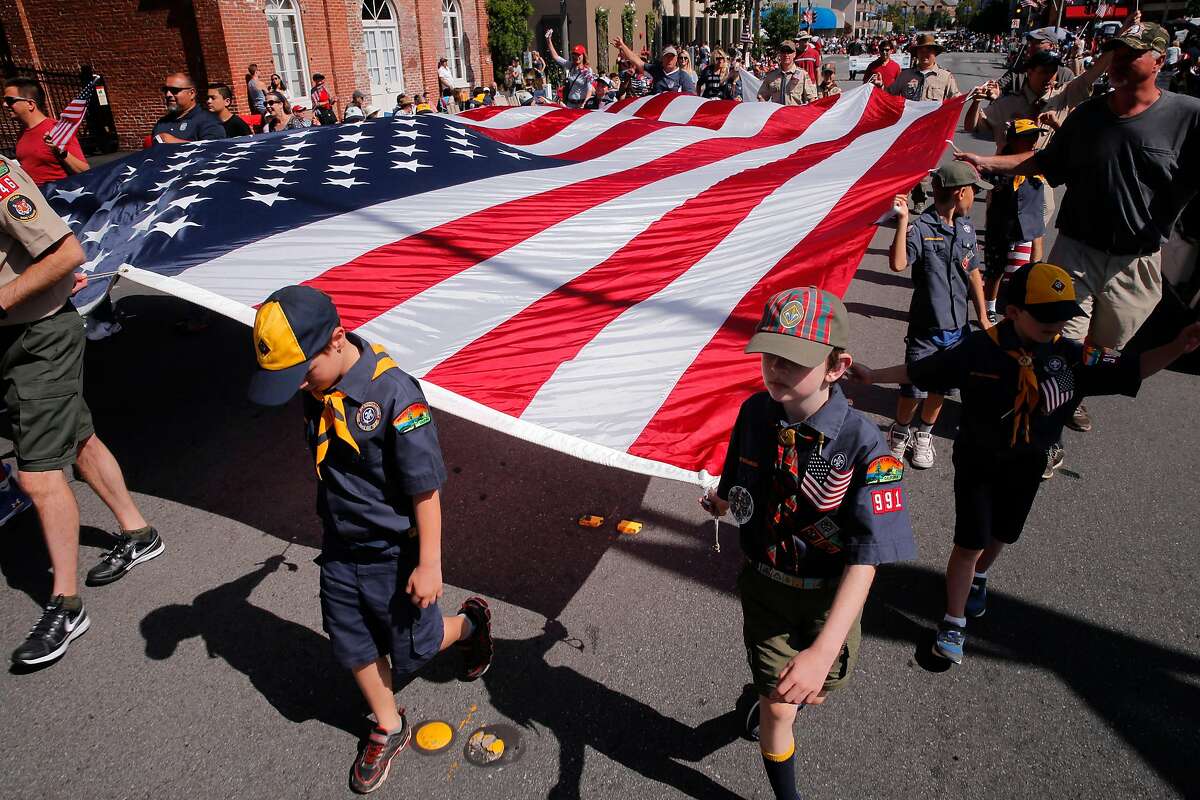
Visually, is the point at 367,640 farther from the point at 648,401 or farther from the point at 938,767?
the point at 938,767

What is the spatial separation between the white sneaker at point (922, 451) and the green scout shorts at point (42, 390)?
3.86m

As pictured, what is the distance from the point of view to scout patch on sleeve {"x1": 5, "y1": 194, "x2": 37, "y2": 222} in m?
2.57

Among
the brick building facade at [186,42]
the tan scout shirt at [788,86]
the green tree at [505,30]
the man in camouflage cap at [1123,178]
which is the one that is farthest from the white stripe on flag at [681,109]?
the green tree at [505,30]

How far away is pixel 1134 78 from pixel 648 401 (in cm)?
264

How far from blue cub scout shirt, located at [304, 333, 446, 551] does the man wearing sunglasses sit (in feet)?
15.5

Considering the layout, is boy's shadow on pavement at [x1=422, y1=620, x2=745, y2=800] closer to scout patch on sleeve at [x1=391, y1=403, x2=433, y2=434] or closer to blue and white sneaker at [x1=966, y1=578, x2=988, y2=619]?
blue and white sneaker at [x1=966, y1=578, x2=988, y2=619]

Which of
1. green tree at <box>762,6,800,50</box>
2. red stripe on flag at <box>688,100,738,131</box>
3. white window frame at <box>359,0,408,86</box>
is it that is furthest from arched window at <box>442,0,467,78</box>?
green tree at <box>762,6,800,50</box>

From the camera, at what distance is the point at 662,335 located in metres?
2.99

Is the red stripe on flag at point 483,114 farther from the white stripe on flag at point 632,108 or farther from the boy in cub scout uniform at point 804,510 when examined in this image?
the boy in cub scout uniform at point 804,510

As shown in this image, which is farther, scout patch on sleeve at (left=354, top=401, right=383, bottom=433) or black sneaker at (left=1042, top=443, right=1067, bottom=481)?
black sneaker at (left=1042, top=443, right=1067, bottom=481)

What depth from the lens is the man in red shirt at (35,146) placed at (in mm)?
5086

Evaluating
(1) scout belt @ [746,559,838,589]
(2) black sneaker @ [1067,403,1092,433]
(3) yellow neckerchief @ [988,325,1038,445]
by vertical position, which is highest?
(3) yellow neckerchief @ [988,325,1038,445]

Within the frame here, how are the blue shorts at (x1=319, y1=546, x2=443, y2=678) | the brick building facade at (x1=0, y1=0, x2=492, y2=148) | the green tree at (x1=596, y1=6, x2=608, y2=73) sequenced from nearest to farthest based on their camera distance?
1. the blue shorts at (x1=319, y1=546, x2=443, y2=678)
2. the brick building facade at (x1=0, y1=0, x2=492, y2=148)
3. the green tree at (x1=596, y1=6, x2=608, y2=73)

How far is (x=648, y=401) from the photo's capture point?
2637 mm
